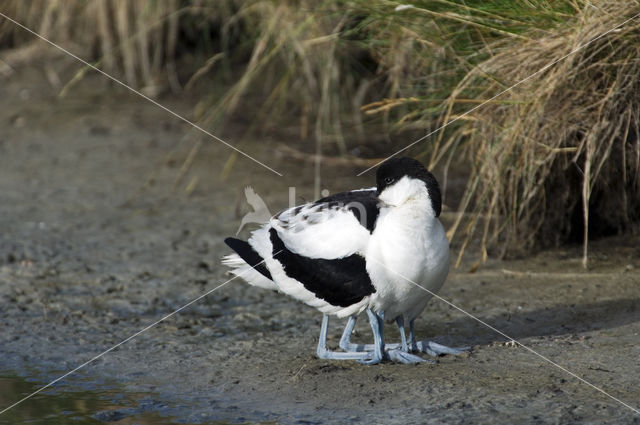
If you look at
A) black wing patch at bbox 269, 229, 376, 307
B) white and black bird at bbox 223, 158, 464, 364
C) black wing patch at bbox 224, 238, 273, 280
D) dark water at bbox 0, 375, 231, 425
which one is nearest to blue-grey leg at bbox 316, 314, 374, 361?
white and black bird at bbox 223, 158, 464, 364

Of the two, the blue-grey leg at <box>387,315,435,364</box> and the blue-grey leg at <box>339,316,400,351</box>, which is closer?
the blue-grey leg at <box>387,315,435,364</box>

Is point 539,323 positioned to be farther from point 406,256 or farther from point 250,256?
point 250,256

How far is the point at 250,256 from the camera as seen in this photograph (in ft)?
12.5

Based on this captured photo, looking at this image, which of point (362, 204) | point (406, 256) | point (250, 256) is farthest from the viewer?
point (250, 256)

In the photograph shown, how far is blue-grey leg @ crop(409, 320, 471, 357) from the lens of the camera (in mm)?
3703

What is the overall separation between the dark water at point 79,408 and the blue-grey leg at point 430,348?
0.89 meters

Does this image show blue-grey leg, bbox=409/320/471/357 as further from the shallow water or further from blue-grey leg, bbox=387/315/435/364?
the shallow water

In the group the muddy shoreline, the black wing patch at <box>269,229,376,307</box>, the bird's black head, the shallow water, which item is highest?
the bird's black head

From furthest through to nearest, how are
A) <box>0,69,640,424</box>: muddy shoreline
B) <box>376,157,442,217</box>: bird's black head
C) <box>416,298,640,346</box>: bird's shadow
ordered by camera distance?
<box>416,298,640,346</box>: bird's shadow → <box>376,157,442,217</box>: bird's black head → <box>0,69,640,424</box>: muddy shoreline

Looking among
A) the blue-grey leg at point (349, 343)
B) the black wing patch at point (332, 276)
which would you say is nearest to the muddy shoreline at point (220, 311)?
the blue-grey leg at point (349, 343)

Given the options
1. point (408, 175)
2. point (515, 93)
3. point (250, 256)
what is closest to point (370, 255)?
point (408, 175)

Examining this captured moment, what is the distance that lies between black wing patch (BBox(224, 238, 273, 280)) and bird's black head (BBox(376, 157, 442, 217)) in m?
0.58

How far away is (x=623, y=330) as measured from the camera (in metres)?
3.93

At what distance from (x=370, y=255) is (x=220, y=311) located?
134cm
